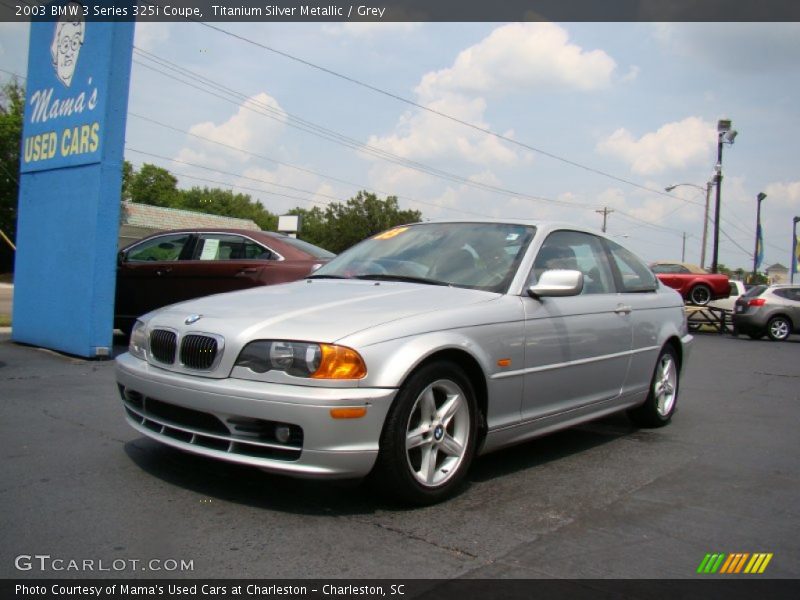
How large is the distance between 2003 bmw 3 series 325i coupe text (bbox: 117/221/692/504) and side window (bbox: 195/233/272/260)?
12.7 feet

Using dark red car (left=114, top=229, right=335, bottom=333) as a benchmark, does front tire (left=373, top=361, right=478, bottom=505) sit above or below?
below

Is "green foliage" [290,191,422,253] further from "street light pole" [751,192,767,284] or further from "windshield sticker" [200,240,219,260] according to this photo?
"windshield sticker" [200,240,219,260]

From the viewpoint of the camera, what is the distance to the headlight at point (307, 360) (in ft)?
10.2

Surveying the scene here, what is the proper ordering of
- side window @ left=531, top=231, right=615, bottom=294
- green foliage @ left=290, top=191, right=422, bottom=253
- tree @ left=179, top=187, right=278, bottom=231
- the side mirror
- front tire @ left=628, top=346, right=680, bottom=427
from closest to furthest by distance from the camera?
the side mirror < side window @ left=531, top=231, right=615, bottom=294 < front tire @ left=628, top=346, right=680, bottom=427 < green foliage @ left=290, top=191, right=422, bottom=253 < tree @ left=179, top=187, right=278, bottom=231

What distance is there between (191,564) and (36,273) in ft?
22.3

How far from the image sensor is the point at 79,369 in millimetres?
7043

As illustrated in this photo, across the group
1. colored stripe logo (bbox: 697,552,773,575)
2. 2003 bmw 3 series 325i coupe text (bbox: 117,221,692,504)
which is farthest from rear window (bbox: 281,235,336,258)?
colored stripe logo (bbox: 697,552,773,575)

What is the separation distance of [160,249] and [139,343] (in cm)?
567

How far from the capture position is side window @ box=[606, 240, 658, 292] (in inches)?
207

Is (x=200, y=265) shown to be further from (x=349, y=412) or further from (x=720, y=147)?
(x=720, y=147)

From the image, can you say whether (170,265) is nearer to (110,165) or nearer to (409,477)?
(110,165)

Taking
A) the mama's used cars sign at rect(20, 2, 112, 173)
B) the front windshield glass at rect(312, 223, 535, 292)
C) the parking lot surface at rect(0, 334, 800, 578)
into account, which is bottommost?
the parking lot surface at rect(0, 334, 800, 578)

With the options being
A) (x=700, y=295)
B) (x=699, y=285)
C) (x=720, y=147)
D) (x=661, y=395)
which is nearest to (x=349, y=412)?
(x=661, y=395)

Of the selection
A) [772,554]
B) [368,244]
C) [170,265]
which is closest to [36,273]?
[170,265]
